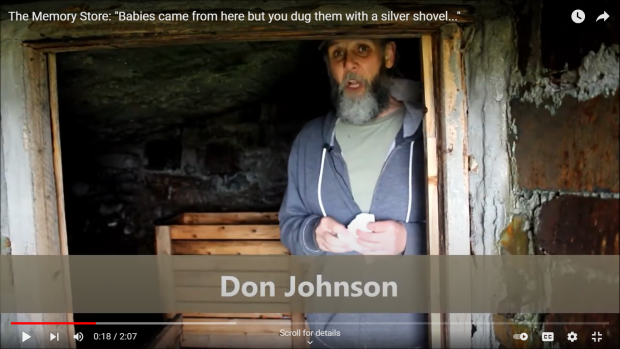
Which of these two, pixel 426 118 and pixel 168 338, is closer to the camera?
pixel 426 118

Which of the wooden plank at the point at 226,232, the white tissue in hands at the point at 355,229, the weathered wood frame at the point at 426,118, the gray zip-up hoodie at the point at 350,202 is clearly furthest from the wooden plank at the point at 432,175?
the wooden plank at the point at 226,232

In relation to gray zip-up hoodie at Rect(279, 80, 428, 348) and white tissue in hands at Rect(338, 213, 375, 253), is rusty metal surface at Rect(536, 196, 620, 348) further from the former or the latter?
white tissue in hands at Rect(338, 213, 375, 253)

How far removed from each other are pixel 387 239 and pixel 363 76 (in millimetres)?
411

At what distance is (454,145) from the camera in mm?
653

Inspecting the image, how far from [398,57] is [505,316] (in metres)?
0.66

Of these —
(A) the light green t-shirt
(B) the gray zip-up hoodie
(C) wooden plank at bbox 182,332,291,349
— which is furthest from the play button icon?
(C) wooden plank at bbox 182,332,291,349

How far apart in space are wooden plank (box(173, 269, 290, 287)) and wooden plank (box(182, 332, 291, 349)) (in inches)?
10.2

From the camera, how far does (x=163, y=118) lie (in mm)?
1506

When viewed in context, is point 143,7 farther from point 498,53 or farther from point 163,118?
point 163,118

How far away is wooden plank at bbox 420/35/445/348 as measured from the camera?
0.68m

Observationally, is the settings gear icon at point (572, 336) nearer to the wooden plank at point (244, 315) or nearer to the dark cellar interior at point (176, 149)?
the dark cellar interior at point (176, 149)

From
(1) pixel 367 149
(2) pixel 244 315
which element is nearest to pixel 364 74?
(1) pixel 367 149
